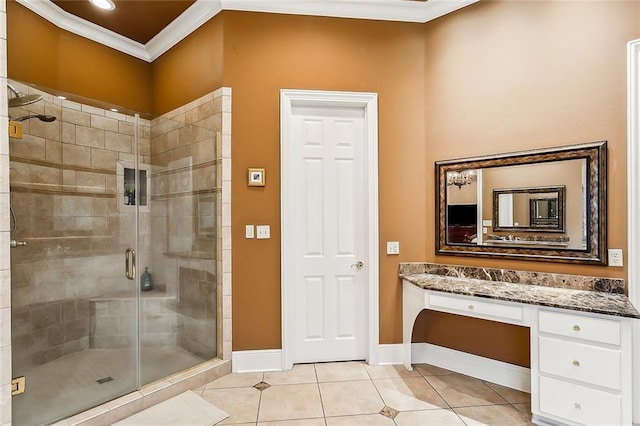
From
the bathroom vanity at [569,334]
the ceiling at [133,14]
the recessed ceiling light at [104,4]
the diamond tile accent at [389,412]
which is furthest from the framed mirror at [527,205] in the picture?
the recessed ceiling light at [104,4]

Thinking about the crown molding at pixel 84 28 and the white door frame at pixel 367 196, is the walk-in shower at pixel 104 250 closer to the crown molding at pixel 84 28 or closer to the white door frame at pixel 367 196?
the white door frame at pixel 367 196

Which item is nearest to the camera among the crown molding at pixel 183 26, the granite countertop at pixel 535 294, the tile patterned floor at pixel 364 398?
the granite countertop at pixel 535 294

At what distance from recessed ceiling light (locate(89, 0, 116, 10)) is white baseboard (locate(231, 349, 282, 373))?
318 centimetres

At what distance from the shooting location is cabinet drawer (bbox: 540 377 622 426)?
5.51ft

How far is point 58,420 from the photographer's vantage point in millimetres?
1795

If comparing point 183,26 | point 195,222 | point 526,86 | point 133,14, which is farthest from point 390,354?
point 133,14

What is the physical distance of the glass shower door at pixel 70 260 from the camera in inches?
73.4

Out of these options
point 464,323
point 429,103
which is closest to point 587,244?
point 464,323

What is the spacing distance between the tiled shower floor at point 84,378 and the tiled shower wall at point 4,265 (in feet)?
0.46

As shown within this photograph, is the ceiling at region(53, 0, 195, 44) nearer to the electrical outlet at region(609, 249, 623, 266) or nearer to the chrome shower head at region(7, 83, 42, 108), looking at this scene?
the chrome shower head at region(7, 83, 42, 108)

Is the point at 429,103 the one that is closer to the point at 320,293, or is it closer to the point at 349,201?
the point at 349,201

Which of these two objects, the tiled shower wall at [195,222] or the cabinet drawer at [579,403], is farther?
the tiled shower wall at [195,222]

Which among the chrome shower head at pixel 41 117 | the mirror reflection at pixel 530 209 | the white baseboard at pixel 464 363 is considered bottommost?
the white baseboard at pixel 464 363

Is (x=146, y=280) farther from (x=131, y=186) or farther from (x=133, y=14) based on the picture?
(x=133, y=14)
